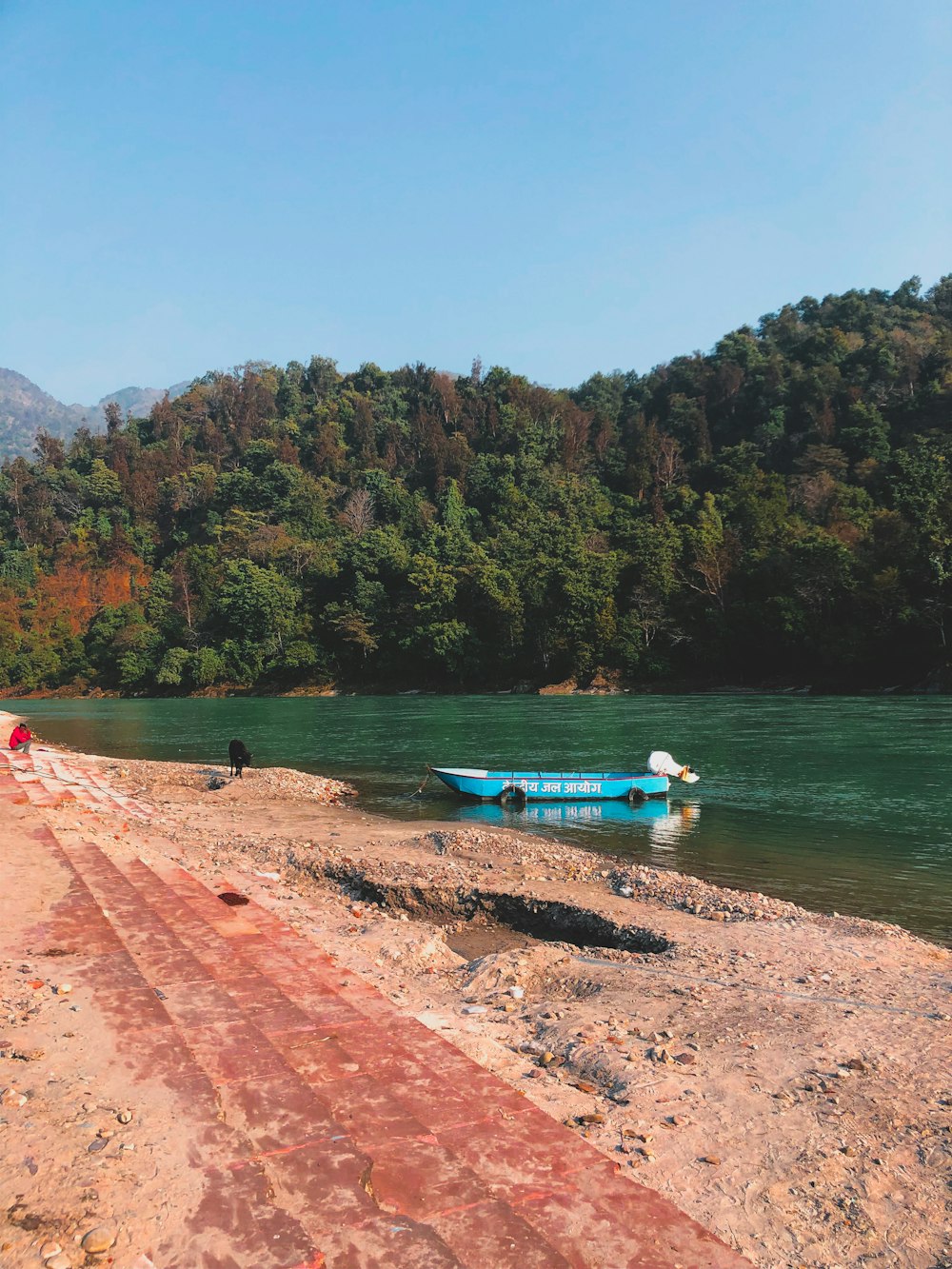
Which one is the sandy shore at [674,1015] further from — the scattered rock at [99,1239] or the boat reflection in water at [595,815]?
the boat reflection in water at [595,815]

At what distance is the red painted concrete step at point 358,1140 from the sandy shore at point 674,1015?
0.47 m

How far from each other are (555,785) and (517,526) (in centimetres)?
7560

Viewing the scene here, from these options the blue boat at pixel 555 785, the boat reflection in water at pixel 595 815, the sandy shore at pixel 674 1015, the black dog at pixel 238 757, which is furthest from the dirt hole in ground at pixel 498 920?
the black dog at pixel 238 757

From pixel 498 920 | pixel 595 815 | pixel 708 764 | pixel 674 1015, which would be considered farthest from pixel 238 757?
pixel 674 1015

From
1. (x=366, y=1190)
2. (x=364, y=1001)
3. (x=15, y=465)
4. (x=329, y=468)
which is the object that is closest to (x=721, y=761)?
(x=364, y=1001)

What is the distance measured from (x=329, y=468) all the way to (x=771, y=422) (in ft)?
206

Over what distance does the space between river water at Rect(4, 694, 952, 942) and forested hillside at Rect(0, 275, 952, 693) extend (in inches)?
488

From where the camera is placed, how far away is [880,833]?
1741cm

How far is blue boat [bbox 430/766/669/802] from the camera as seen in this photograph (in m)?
22.0

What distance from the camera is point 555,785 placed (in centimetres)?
2202

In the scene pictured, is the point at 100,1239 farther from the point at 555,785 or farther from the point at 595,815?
the point at 555,785

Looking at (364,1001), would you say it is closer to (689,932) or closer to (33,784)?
(689,932)

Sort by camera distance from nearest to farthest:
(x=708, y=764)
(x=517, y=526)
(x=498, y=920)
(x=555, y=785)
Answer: (x=498, y=920) → (x=555, y=785) → (x=708, y=764) → (x=517, y=526)

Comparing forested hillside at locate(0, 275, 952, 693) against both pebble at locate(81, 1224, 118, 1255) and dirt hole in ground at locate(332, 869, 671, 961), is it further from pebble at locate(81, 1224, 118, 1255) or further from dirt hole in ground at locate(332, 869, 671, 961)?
pebble at locate(81, 1224, 118, 1255)
